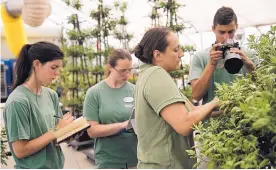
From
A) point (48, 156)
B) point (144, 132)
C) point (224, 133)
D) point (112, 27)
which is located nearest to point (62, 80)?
point (112, 27)

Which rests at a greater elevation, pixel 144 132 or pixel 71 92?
pixel 144 132

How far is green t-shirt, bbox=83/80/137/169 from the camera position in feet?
7.43

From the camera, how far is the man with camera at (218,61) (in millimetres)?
1779

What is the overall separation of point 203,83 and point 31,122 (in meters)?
0.92

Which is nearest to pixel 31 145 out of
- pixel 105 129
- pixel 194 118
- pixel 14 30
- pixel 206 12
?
pixel 105 129

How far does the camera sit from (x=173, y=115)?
1.29m

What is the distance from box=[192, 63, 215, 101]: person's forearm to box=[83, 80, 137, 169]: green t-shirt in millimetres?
537

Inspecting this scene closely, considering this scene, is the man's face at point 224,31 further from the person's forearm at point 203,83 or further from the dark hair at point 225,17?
the person's forearm at point 203,83

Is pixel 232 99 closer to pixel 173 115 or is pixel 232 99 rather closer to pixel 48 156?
pixel 173 115

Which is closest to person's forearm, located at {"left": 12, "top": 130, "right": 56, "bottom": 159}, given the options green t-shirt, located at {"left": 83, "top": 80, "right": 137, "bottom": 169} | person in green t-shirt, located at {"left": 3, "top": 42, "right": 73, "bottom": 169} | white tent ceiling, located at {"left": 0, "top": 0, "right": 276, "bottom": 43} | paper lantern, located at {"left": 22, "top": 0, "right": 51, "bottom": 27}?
person in green t-shirt, located at {"left": 3, "top": 42, "right": 73, "bottom": 169}

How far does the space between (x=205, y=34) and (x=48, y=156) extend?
6.27m

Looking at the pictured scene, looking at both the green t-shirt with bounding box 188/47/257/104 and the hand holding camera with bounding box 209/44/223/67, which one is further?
the green t-shirt with bounding box 188/47/257/104

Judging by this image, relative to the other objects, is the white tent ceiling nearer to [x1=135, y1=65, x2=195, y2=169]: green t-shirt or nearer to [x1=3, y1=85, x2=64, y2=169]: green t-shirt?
[x1=3, y1=85, x2=64, y2=169]: green t-shirt

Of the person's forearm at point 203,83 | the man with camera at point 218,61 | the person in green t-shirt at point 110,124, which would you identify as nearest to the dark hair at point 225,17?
the man with camera at point 218,61
